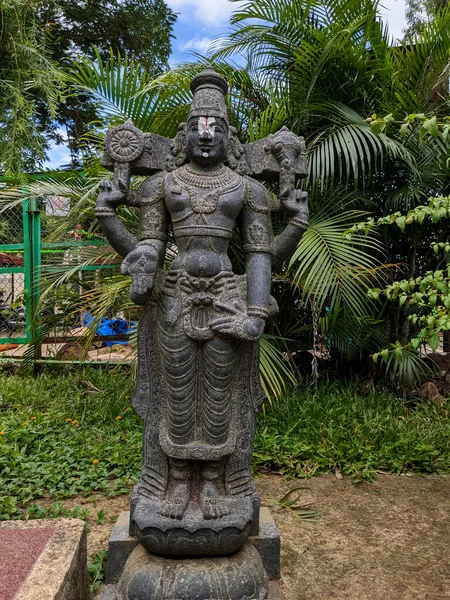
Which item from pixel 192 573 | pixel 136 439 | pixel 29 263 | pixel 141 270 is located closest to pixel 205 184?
pixel 141 270

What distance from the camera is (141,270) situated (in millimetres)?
2111

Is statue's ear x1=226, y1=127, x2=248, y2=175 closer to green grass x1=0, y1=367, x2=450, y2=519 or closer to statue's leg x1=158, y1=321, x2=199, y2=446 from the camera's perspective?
statue's leg x1=158, y1=321, x2=199, y2=446

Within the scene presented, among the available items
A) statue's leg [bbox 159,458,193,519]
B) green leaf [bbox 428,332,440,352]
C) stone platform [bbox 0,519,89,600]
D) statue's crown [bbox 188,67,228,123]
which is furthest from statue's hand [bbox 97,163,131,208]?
green leaf [bbox 428,332,440,352]

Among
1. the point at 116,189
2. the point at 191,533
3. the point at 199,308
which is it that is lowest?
the point at 191,533

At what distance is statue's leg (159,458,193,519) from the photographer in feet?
7.16

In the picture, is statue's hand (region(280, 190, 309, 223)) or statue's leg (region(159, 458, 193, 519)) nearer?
statue's leg (region(159, 458, 193, 519))

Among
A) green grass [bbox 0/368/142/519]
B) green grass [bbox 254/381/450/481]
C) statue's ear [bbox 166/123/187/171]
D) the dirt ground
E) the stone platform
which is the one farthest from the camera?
green grass [bbox 254/381/450/481]

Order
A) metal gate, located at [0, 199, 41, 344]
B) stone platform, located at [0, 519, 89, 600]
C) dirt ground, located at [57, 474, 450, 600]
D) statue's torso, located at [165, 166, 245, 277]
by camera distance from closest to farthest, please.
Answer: stone platform, located at [0, 519, 89, 600] < statue's torso, located at [165, 166, 245, 277] < dirt ground, located at [57, 474, 450, 600] < metal gate, located at [0, 199, 41, 344]

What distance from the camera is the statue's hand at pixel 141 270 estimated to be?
2.11m

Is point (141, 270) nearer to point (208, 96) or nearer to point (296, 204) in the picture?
point (296, 204)

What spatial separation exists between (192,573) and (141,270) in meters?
1.26

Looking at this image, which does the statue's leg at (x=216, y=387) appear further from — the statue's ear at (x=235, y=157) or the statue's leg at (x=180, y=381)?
the statue's ear at (x=235, y=157)

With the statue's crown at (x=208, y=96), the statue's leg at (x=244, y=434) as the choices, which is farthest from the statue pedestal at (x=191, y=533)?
the statue's crown at (x=208, y=96)

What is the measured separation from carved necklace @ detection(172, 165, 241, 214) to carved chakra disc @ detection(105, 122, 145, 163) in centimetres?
21
